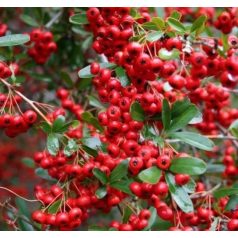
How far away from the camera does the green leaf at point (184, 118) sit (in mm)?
2039

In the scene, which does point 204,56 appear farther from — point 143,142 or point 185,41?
point 143,142

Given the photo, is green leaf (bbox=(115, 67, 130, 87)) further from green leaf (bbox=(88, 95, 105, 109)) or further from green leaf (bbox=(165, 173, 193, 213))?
green leaf (bbox=(88, 95, 105, 109))

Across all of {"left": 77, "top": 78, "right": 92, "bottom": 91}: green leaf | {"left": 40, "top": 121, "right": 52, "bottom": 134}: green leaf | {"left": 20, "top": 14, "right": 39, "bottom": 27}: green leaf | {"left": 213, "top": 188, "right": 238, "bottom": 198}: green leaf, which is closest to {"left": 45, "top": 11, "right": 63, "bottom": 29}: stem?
{"left": 20, "top": 14, "right": 39, "bottom": 27}: green leaf

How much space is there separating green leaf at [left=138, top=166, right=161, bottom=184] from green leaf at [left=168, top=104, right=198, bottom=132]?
203 millimetres

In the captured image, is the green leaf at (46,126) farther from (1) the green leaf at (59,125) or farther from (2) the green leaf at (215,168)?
(2) the green leaf at (215,168)

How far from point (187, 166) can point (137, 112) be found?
0.27 m

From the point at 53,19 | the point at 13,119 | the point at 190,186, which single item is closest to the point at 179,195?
the point at 190,186

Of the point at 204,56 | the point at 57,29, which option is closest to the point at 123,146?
the point at 204,56

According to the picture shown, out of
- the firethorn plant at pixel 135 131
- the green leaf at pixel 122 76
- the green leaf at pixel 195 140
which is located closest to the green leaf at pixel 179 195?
the firethorn plant at pixel 135 131

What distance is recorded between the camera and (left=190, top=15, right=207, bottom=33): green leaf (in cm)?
214

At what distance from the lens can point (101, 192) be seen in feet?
7.06

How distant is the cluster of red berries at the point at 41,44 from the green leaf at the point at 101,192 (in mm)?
1057

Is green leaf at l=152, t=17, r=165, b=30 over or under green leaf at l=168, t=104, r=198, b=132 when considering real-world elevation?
over

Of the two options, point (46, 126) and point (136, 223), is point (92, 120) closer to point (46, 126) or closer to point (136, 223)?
point (46, 126)
